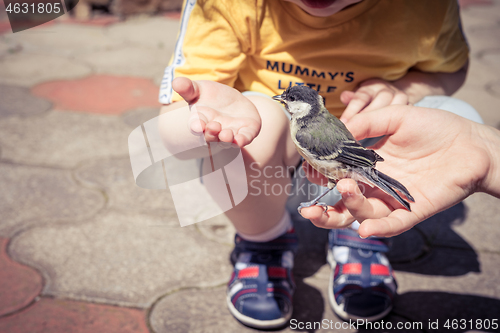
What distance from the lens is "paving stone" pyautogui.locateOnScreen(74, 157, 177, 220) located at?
2057 millimetres

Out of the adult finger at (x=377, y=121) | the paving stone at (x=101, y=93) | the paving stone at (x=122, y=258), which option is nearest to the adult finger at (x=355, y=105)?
the adult finger at (x=377, y=121)

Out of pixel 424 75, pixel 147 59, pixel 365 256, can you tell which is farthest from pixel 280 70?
pixel 147 59

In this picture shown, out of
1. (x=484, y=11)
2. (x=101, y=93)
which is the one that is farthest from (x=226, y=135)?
(x=484, y=11)

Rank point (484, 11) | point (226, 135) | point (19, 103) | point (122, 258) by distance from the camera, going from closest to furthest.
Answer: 1. point (226, 135)
2. point (122, 258)
3. point (19, 103)
4. point (484, 11)

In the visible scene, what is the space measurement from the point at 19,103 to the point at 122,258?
1.82 meters

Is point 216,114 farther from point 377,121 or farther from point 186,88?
point 377,121

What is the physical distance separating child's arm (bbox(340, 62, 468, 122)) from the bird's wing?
324 millimetres

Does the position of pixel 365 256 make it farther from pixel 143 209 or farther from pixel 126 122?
pixel 126 122

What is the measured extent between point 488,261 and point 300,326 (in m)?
0.95

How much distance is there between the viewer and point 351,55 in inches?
64.8

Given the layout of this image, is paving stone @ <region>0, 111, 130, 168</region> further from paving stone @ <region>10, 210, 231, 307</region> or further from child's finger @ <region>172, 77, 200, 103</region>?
child's finger @ <region>172, 77, 200, 103</region>

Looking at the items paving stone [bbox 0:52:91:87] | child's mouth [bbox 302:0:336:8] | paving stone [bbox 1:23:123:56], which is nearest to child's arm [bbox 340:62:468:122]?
child's mouth [bbox 302:0:336:8]

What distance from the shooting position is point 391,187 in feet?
3.79

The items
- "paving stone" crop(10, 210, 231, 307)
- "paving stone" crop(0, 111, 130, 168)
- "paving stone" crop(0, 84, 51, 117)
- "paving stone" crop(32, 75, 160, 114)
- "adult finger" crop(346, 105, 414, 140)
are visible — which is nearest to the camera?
"adult finger" crop(346, 105, 414, 140)
